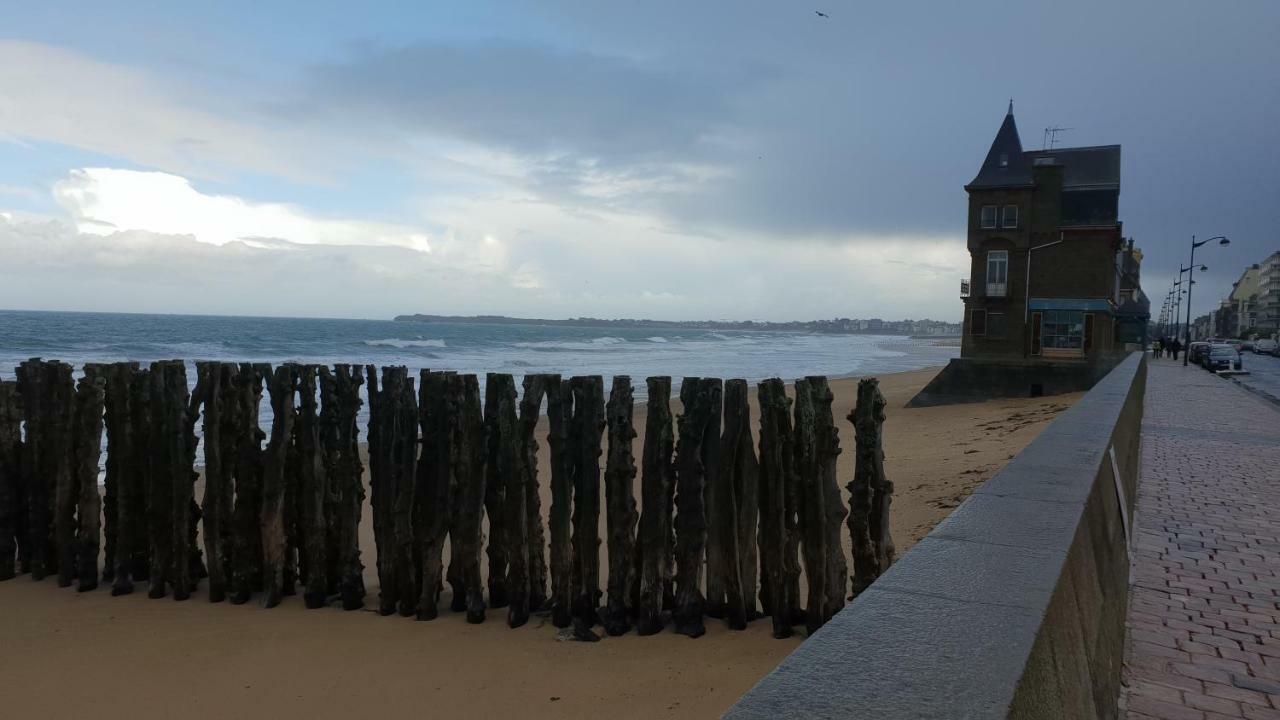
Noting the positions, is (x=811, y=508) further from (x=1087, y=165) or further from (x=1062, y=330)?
(x=1087, y=165)

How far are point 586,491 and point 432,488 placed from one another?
1.03m

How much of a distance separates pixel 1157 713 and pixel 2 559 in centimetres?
788

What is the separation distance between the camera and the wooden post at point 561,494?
200 inches

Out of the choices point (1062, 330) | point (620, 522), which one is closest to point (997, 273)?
point (1062, 330)

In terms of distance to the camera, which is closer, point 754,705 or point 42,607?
point 754,705

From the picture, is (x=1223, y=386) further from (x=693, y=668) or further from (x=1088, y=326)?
(x=693, y=668)

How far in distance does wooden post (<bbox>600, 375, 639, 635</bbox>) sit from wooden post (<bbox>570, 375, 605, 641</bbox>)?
0.09 metres

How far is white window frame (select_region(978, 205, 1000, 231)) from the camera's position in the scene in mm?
35312

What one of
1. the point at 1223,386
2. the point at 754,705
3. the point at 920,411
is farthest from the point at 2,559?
the point at 1223,386

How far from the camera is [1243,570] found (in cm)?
595

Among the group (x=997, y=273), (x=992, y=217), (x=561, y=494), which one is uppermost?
(x=992, y=217)

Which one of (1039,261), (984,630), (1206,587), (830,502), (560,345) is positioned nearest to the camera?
(984,630)

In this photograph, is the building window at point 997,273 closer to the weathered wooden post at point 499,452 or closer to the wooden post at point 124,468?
the weathered wooden post at point 499,452

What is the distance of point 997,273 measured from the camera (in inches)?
1389
